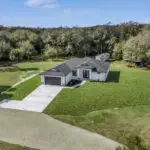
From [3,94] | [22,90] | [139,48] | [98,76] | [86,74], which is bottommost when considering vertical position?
[3,94]

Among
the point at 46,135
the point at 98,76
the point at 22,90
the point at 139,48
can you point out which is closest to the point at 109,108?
the point at 46,135

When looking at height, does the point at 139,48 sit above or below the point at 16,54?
above

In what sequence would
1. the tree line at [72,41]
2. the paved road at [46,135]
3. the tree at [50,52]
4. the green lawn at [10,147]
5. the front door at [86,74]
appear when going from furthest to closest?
the tree line at [72,41], the tree at [50,52], the front door at [86,74], the paved road at [46,135], the green lawn at [10,147]

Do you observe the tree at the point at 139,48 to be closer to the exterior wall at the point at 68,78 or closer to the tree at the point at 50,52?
the exterior wall at the point at 68,78

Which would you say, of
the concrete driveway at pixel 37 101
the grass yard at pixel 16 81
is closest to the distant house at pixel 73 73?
the concrete driveway at pixel 37 101

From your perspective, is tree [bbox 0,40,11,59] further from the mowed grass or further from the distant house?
the distant house

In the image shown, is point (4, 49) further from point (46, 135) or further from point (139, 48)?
point (46, 135)

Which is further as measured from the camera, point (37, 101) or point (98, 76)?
point (98, 76)
